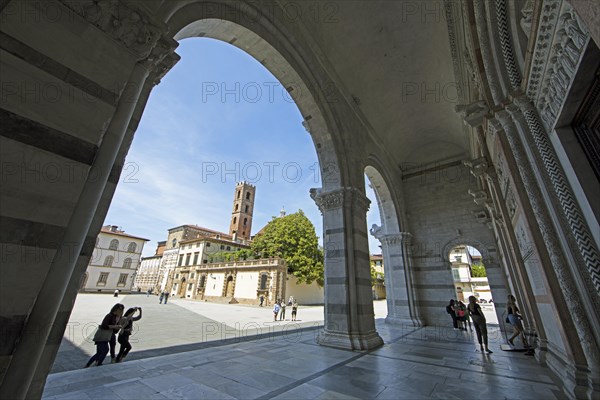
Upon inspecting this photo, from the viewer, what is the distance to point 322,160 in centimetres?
598

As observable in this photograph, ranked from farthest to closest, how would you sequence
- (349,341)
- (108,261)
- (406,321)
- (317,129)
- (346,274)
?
(108,261)
(406,321)
(317,129)
(346,274)
(349,341)

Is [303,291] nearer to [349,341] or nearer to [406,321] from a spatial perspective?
[406,321]

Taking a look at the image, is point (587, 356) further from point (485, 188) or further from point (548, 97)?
point (485, 188)

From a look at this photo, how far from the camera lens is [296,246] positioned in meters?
22.1

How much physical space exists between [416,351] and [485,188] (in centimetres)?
431

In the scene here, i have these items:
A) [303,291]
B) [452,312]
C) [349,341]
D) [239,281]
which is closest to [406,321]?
[452,312]

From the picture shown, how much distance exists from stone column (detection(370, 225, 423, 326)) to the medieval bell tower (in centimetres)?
3463

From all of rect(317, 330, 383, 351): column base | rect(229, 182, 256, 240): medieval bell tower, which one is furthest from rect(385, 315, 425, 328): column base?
rect(229, 182, 256, 240): medieval bell tower

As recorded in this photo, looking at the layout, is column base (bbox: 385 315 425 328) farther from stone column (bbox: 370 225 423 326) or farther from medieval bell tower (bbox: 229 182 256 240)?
medieval bell tower (bbox: 229 182 256 240)

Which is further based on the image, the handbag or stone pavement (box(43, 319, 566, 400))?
the handbag

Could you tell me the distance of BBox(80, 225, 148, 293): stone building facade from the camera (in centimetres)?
3067

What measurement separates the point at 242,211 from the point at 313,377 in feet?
133

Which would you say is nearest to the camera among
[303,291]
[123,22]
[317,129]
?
[123,22]

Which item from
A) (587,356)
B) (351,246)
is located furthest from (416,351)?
(587,356)
